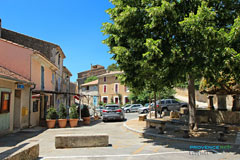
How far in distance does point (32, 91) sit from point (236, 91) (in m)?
13.3

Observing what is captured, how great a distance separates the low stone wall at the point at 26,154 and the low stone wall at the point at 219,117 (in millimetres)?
10977

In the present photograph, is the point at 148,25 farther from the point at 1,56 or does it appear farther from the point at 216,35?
the point at 1,56

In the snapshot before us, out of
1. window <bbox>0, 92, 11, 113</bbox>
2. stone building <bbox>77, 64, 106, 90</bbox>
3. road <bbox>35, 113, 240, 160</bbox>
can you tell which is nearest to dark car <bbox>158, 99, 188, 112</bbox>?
road <bbox>35, 113, 240, 160</bbox>

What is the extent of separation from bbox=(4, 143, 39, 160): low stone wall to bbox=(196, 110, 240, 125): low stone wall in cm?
1098

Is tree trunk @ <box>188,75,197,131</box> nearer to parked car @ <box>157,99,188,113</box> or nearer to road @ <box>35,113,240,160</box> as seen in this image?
road @ <box>35,113,240,160</box>

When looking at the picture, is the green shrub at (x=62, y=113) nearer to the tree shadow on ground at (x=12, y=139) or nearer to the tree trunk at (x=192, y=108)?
the tree shadow on ground at (x=12, y=139)

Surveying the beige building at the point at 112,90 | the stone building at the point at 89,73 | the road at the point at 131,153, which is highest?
the stone building at the point at 89,73

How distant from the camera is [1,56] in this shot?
529 inches

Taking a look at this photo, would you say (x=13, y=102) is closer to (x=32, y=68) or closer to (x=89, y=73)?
(x=32, y=68)

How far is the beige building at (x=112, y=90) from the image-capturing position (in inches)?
1623

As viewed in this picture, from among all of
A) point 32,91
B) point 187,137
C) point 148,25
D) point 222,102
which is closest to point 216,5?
point 148,25

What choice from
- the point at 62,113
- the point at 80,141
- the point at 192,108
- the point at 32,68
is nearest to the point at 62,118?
the point at 62,113

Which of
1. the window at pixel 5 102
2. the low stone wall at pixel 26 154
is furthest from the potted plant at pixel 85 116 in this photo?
the low stone wall at pixel 26 154

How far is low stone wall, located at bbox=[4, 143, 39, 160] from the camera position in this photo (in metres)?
4.91
